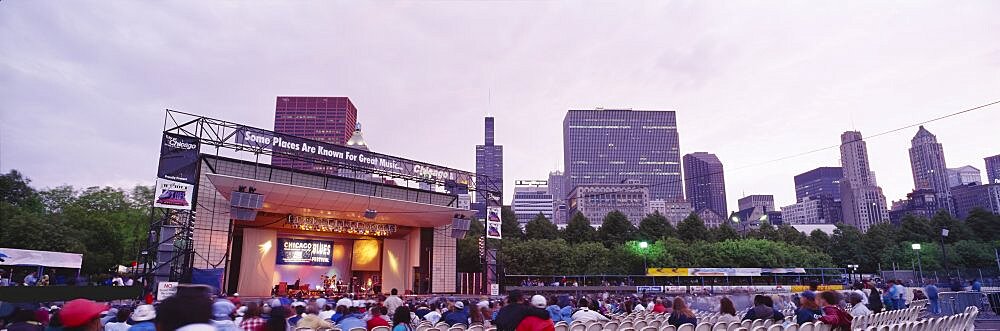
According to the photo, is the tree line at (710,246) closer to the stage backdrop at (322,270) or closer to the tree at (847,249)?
the tree at (847,249)

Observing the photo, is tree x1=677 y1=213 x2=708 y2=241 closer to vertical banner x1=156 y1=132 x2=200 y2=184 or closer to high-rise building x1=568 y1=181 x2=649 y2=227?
vertical banner x1=156 y1=132 x2=200 y2=184

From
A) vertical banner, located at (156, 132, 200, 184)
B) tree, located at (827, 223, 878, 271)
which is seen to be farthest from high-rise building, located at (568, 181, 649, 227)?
vertical banner, located at (156, 132, 200, 184)

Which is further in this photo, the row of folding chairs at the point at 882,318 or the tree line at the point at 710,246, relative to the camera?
the tree line at the point at 710,246

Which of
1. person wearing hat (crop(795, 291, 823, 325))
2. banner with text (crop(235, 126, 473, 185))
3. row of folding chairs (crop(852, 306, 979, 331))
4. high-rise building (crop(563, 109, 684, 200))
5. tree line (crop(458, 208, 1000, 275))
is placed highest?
high-rise building (crop(563, 109, 684, 200))

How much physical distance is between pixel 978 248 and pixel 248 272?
66408mm

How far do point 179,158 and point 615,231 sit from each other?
46.2 m

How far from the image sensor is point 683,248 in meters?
52.0

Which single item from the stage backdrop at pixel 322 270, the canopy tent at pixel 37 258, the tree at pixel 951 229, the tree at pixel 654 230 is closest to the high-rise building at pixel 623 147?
the tree at pixel 951 229

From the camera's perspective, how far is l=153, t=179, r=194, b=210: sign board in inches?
810

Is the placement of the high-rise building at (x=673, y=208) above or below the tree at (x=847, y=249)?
above

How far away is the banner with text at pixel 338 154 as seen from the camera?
2414 cm

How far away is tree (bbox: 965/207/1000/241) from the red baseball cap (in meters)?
81.9

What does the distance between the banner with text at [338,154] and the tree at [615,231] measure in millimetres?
31497

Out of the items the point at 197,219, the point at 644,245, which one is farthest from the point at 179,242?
the point at 644,245
